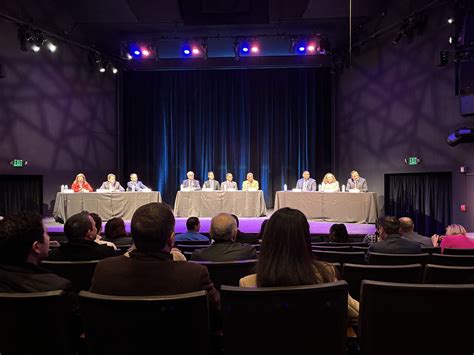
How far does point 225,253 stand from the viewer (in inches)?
113

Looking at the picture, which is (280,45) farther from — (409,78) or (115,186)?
(115,186)

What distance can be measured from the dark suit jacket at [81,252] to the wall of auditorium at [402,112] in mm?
7458

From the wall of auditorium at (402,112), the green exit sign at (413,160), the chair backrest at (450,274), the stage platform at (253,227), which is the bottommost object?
the stage platform at (253,227)

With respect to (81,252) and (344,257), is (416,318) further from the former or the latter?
(81,252)

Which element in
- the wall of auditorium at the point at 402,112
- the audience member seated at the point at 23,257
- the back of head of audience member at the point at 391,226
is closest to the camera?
the audience member seated at the point at 23,257

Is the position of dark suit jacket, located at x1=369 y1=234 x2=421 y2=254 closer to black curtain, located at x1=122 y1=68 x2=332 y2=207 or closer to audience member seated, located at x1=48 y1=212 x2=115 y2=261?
audience member seated, located at x1=48 y1=212 x2=115 y2=261

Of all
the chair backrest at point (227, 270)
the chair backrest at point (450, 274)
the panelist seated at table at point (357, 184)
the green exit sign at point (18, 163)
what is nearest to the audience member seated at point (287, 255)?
the chair backrest at point (227, 270)

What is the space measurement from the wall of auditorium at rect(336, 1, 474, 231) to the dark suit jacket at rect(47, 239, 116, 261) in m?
7.46

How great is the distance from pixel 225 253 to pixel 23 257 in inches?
55.0

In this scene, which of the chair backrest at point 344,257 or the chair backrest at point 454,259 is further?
the chair backrest at point 344,257

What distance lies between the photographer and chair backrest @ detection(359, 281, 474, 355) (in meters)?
1.55

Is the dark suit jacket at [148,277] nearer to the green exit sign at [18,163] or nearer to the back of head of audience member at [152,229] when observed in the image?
the back of head of audience member at [152,229]

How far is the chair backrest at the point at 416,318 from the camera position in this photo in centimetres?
155

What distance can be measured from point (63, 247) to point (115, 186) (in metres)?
7.47
